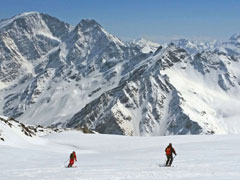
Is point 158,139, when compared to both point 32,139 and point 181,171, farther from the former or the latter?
point 181,171

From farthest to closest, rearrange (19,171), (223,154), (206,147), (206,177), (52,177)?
(206,147) < (223,154) < (19,171) < (52,177) < (206,177)

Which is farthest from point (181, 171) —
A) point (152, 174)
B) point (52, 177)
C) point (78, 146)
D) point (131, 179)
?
point (78, 146)

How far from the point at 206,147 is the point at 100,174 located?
2058 cm

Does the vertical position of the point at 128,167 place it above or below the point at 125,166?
below

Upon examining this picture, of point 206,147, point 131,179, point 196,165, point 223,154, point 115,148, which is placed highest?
point 115,148

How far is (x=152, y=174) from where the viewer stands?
2372cm

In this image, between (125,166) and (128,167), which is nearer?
(128,167)

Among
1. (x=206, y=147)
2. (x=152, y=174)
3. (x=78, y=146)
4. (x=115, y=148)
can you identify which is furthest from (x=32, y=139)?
(x=152, y=174)

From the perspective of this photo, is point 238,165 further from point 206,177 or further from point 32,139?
point 32,139

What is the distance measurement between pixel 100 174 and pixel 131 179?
301 centimetres

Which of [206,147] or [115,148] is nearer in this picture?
[206,147]

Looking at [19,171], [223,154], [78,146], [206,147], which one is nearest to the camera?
[19,171]

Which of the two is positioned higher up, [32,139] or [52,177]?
[32,139]

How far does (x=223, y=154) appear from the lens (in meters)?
34.3
